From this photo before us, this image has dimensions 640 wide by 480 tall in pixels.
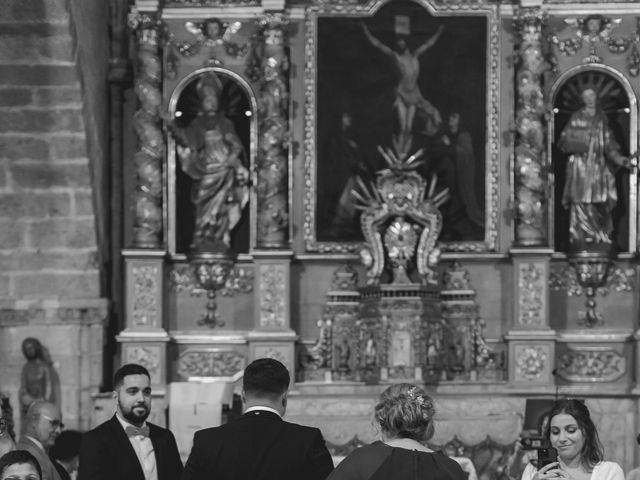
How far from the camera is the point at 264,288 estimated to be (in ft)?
59.0

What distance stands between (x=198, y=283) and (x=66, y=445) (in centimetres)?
711

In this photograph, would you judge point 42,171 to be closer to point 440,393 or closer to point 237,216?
point 237,216

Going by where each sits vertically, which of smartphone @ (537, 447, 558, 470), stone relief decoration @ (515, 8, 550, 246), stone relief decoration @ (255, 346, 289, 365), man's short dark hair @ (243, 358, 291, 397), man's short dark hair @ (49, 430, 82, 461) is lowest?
man's short dark hair @ (49, 430, 82, 461)

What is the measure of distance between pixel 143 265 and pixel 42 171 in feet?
4.94

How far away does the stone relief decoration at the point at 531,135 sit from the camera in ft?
58.7

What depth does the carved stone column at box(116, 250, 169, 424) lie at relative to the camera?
1792cm

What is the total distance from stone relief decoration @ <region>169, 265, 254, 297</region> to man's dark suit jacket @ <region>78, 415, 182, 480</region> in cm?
912

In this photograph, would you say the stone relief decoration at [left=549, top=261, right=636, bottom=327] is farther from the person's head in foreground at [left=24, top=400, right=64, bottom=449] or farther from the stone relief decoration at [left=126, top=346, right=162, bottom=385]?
the person's head in foreground at [left=24, top=400, right=64, bottom=449]

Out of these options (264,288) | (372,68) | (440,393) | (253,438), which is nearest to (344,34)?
(372,68)

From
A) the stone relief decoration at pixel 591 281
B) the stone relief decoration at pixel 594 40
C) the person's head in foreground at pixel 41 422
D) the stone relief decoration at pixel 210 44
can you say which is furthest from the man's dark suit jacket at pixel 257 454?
the stone relief decoration at pixel 594 40

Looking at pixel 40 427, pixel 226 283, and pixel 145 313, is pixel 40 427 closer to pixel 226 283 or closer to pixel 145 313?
pixel 145 313

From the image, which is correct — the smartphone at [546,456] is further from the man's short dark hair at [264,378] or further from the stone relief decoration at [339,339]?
the stone relief decoration at [339,339]

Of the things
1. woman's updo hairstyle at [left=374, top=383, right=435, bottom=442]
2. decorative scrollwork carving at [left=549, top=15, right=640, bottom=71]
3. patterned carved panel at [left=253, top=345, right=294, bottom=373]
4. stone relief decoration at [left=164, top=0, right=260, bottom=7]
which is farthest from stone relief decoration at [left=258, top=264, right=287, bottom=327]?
woman's updo hairstyle at [left=374, top=383, right=435, bottom=442]

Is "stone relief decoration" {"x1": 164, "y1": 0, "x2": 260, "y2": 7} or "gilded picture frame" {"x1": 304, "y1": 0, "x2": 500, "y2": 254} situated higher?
"stone relief decoration" {"x1": 164, "y1": 0, "x2": 260, "y2": 7}
